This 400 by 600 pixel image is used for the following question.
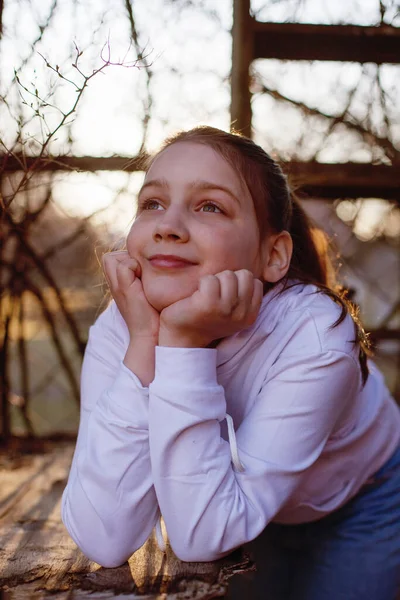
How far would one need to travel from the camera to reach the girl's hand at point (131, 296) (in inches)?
55.7

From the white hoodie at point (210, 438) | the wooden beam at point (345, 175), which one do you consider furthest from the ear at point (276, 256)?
the wooden beam at point (345, 175)

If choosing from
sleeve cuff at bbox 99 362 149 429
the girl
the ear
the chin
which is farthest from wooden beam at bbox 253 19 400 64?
sleeve cuff at bbox 99 362 149 429

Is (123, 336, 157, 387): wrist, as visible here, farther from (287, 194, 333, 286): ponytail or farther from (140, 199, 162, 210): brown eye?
(287, 194, 333, 286): ponytail

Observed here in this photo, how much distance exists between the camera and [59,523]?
5.78 feet

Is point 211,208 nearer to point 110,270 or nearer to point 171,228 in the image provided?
point 171,228

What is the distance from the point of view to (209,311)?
4.22ft

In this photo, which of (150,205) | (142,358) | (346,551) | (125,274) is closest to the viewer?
(142,358)

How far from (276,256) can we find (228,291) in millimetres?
388

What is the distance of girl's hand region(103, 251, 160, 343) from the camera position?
142cm

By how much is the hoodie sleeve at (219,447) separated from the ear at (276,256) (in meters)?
0.33

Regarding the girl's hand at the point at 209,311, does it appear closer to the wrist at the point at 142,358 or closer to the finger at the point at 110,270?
the wrist at the point at 142,358

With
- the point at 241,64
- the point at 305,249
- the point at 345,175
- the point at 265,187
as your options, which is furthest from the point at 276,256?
the point at 241,64

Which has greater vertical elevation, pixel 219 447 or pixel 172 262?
pixel 172 262

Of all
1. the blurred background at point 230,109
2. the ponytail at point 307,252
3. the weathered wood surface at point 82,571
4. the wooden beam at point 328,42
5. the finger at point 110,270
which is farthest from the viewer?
the wooden beam at point 328,42
